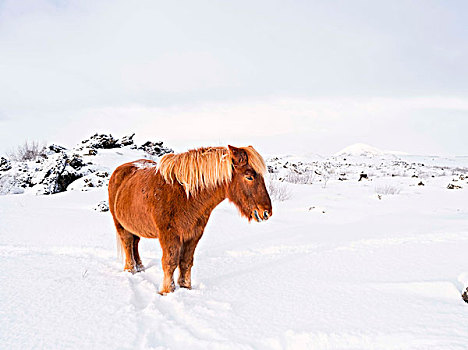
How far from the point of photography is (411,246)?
4.61 m

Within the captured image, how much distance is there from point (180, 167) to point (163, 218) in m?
0.56

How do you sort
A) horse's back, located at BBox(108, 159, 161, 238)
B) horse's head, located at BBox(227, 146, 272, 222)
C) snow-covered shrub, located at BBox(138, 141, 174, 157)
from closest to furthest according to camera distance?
horse's head, located at BBox(227, 146, 272, 222) → horse's back, located at BBox(108, 159, 161, 238) → snow-covered shrub, located at BBox(138, 141, 174, 157)

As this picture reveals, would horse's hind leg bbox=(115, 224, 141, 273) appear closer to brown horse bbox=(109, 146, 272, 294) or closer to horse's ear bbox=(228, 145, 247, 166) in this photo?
brown horse bbox=(109, 146, 272, 294)

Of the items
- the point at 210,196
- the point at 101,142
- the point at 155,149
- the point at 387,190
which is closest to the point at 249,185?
the point at 210,196

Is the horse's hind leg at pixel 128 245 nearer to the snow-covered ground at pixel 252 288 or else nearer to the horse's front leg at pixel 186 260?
the snow-covered ground at pixel 252 288

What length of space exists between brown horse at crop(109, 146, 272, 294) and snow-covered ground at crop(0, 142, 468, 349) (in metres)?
0.47

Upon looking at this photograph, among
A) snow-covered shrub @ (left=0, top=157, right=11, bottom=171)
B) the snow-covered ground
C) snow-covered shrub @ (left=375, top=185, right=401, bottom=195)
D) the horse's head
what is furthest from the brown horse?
snow-covered shrub @ (left=0, top=157, right=11, bottom=171)

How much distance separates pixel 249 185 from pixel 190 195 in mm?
637

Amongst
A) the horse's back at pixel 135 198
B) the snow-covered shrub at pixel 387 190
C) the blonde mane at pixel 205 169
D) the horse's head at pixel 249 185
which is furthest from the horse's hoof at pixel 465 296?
the snow-covered shrub at pixel 387 190

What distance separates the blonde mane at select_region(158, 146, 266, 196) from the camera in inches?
126

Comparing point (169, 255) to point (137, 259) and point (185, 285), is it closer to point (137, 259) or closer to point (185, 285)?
point (185, 285)

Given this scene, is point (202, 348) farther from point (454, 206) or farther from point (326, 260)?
point (454, 206)

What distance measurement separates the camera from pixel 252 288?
10.9 feet

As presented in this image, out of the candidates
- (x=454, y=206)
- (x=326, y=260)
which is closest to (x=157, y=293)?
(x=326, y=260)
